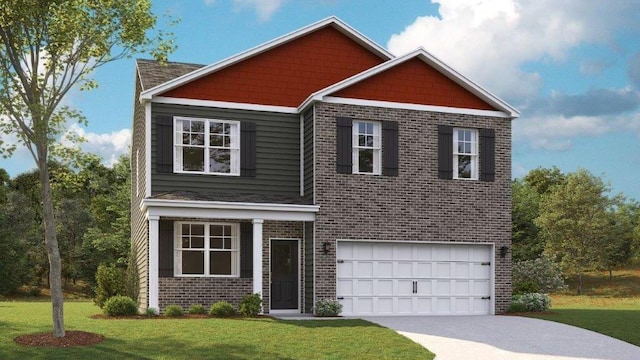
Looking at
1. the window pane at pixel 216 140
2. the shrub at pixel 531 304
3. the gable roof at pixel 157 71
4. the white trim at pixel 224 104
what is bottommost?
the shrub at pixel 531 304

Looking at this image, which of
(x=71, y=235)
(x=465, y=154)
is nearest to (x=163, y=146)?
(x=465, y=154)

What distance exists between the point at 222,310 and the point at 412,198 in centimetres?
667

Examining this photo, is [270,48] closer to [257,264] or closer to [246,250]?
[246,250]

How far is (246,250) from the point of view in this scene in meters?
22.2

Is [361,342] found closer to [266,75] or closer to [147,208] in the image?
[147,208]

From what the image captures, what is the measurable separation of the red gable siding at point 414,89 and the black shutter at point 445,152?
86cm

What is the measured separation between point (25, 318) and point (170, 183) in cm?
528

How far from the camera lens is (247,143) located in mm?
22812

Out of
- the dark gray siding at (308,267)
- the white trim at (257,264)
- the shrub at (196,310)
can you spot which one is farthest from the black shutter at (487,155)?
the shrub at (196,310)

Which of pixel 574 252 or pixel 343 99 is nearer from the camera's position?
pixel 343 99

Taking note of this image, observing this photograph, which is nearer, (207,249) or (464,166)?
(207,249)

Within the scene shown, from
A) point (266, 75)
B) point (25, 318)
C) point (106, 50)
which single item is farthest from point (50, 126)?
point (266, 75)

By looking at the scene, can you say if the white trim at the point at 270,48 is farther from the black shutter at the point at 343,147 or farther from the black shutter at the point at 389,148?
the black shutter at the point at 389,148

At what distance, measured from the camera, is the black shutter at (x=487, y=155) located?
2377 cm
